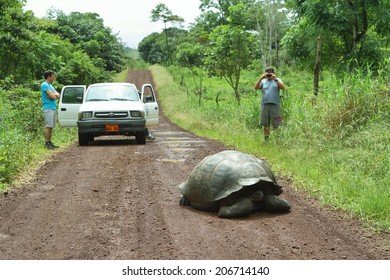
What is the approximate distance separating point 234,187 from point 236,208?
24 cm

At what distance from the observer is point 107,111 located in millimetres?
13852

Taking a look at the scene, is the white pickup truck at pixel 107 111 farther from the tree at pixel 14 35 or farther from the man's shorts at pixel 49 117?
the tree at pixel 14 35

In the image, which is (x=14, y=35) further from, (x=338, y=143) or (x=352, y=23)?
(x=338, y=143)

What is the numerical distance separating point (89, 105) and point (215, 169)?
8.66 metres

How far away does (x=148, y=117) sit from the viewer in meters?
15.3

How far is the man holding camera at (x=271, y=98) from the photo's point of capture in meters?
11.9

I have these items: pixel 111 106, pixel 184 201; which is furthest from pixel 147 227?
pixel 111 106

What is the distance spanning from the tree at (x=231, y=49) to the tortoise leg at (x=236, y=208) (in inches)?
565

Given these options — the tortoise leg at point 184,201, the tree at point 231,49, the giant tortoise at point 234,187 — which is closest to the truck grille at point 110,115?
the tree at point 231,49

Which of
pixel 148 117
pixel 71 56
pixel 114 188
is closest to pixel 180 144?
pixel 148 117

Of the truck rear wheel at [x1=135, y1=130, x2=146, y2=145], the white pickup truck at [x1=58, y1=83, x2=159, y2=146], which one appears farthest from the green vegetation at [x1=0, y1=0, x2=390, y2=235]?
the truck rear wheel at [x1=135, y1=130, x2=146, y2=145]

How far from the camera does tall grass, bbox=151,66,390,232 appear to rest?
6.75 m

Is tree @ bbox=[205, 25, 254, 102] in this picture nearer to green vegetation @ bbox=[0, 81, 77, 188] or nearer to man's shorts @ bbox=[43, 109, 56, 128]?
green vegetation @ bbox=[0, 81, 77, 188]

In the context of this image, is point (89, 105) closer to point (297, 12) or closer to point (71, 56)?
point (297, 12)
